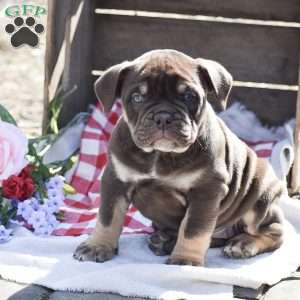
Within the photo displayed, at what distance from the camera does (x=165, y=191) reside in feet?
10.5

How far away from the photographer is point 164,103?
2996mm

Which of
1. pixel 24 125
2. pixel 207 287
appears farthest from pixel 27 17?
pixel 207 287

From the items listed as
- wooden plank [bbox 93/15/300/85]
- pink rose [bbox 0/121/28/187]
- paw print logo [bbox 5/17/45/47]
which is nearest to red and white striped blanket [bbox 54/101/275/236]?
pink rose [bbox 0/121/28/187]

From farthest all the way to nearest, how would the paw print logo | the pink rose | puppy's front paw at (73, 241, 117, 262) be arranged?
the paw print logo → the pink rose → puppy's front paw at (73, 241, 117, 262)

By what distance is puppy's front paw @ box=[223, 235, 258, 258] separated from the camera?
340 cm

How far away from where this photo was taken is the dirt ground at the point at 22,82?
5723mm

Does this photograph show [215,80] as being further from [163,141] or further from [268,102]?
[268,102]

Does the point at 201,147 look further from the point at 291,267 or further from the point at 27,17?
the point at 27,17

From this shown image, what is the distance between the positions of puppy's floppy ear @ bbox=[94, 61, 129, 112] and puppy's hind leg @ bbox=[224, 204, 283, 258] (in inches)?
31.2

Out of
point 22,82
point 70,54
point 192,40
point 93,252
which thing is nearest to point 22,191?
point 93,252

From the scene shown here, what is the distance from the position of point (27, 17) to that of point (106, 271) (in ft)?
6.34

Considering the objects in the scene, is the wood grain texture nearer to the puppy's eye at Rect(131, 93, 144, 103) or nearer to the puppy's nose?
the puppy's eye at Rect(131, 93, 144, 103)

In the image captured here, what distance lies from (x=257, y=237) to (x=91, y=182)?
1251mm

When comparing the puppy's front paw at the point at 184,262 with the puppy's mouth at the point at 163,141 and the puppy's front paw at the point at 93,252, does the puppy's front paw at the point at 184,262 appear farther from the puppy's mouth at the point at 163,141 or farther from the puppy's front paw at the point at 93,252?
the puppy's mouth at the point at 163,141
